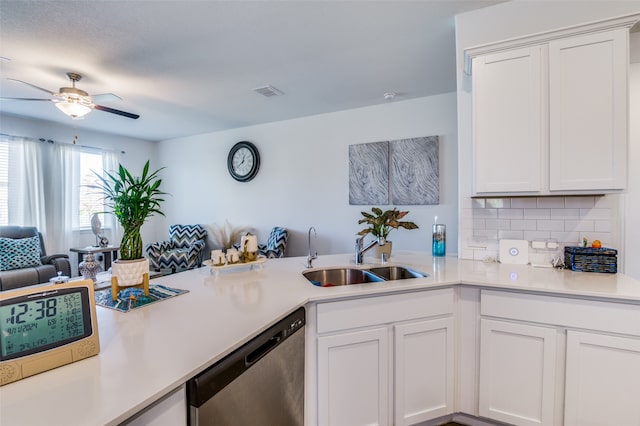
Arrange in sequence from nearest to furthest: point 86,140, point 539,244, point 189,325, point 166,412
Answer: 1. point 166,412
2. point 189,325
3. point 539,244
4. point 86,140

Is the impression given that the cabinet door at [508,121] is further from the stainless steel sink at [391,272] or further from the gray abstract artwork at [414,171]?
the gray abstract artwork at [414,171]

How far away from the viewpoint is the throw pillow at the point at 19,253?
3572mm

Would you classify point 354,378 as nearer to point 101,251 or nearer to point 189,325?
point 189,325

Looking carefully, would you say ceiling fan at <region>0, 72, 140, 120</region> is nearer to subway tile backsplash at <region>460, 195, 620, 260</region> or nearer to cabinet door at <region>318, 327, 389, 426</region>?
cabinet door at <region>318, 327, 389, 426</region>

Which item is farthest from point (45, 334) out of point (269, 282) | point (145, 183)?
point (269, 282)

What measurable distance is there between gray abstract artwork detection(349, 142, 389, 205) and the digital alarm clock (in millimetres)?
3163

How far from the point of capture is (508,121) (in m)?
1.86

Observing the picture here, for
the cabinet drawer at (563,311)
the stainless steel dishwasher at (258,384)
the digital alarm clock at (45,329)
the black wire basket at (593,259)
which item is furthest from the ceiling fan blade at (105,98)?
the black wire basket at (593,259)

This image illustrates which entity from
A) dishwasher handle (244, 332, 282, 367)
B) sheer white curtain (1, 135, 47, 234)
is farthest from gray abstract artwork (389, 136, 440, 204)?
sheer white curtain (1, 135, 47, 234)

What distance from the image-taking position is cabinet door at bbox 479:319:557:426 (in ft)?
4.96

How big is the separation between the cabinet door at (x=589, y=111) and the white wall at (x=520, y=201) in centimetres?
23

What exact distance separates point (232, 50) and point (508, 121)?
6.82 ft

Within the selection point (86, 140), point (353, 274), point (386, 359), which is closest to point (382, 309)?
point (386, 359)

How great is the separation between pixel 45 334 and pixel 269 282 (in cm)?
100
